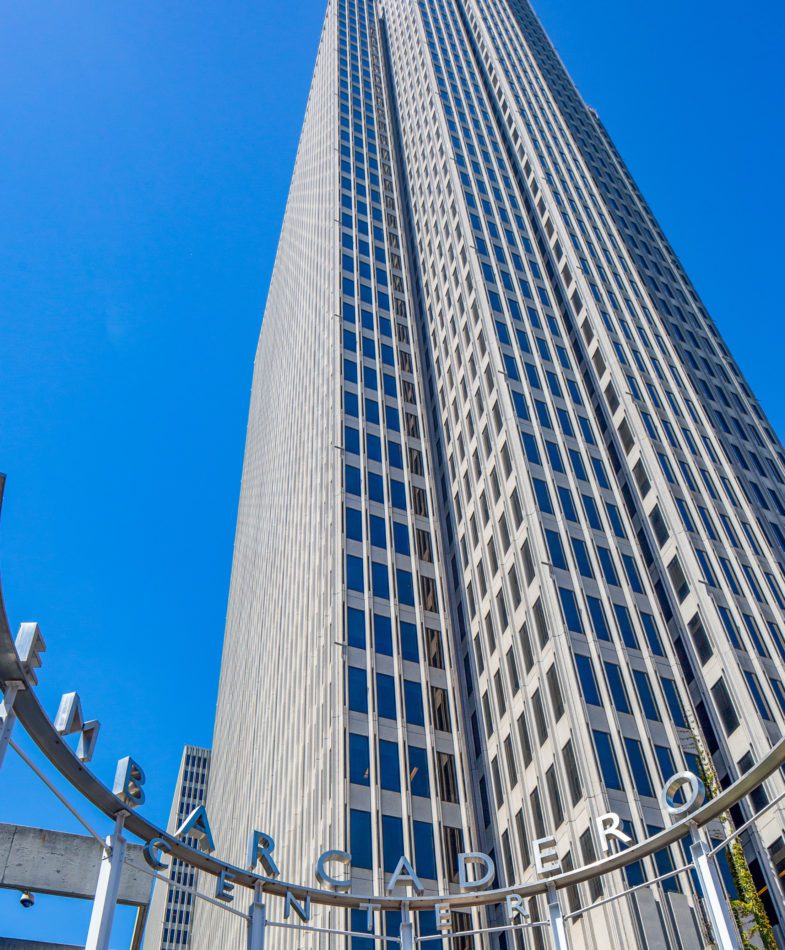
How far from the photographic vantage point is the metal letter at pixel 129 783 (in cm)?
2184

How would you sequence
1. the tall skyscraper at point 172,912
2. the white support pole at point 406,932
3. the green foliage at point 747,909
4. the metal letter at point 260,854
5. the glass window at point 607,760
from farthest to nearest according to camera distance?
1. the tall skyscraper at point 172,912
2. the glass window at point 607,760
3. the green foliage at point 747,909
4. the metal letter at point 260,854
5. the white support pole at point 406,932

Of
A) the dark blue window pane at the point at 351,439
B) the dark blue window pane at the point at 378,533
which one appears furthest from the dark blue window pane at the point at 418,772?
the dark blue window pane at the point at 351,439

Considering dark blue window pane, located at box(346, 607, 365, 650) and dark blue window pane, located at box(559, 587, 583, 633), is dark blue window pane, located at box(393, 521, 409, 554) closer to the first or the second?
dark blue window pane, located at box(346, 607, 365, 650)

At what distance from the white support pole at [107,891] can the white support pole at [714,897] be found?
1360 cm

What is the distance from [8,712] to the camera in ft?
59.0

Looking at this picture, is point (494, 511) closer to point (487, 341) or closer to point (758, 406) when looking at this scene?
point (487, 341)

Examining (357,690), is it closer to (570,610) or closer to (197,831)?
(570,610)

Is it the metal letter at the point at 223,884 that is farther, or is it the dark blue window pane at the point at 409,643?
the dark blue window pane at the point at 409,643

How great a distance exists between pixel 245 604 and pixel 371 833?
7875 cm

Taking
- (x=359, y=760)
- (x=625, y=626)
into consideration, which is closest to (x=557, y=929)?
(x=359, y=760)

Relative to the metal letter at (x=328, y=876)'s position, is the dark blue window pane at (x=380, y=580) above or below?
above

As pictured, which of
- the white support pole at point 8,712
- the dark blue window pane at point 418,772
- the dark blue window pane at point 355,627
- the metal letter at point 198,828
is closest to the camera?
the white support pole at point 8,712

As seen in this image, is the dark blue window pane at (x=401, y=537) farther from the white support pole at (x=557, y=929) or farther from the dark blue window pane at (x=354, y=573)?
the white support pole at (x=557, y=929)

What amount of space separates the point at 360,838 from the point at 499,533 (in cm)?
2255
